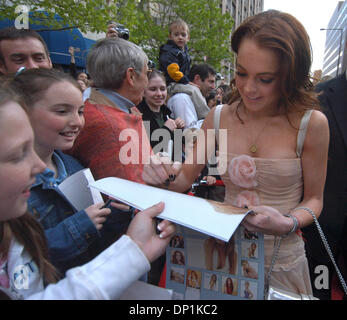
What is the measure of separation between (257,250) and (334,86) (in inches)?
64.7

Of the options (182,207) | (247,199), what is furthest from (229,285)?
(247,199)

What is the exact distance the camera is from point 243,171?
1.36 meters

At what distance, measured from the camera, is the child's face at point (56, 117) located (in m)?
1.26

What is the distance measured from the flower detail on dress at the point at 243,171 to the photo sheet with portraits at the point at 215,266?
463 millimetres

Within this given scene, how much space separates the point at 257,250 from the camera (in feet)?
2.96

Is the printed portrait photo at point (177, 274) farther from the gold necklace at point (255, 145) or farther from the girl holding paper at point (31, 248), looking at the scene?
the gold necklace at point (255, 145)

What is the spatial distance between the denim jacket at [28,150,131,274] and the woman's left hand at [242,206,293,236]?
615 millimetres

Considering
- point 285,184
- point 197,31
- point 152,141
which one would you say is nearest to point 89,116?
point 285,184

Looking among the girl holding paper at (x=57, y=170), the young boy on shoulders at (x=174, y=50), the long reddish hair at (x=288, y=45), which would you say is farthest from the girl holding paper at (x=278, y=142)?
the young boy on shoulders at (x=174, y=50)

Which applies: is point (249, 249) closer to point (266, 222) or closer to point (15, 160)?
point (266, 222)

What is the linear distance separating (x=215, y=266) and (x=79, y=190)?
669 mm

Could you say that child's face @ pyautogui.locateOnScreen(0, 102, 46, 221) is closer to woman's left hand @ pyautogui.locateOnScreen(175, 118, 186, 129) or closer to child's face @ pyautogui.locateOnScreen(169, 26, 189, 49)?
woman's left hand @ pyautogui.locateOnScreen(175, 118, 186, 129)
